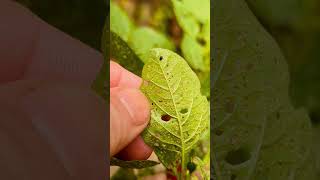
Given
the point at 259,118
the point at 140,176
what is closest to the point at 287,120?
the point at 259,118

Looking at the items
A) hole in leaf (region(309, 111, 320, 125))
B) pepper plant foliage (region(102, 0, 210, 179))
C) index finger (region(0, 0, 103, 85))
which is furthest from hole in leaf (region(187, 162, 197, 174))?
hole in leaf (region(309, 111, 320, 125))

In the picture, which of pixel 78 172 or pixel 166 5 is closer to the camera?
pixel 78 172

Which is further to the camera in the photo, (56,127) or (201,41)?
(201,41)

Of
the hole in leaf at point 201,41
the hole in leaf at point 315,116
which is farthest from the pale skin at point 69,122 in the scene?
the hole in leaf at point 315,116

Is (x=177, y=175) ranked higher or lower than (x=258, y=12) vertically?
lower

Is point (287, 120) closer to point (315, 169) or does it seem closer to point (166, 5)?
point (315, 169)

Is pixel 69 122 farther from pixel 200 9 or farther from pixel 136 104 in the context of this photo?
pixel 200 9

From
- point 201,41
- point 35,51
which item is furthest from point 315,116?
point 35,51
